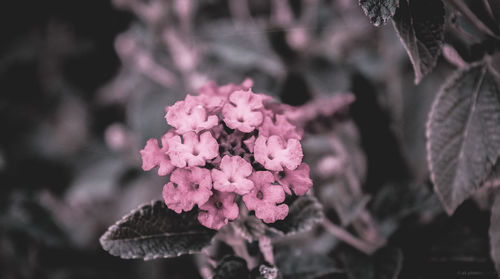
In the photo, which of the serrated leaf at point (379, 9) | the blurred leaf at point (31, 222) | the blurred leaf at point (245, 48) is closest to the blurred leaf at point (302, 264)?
the serrated leaf at point (379, 9)

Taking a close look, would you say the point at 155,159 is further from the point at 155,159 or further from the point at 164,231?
the point at 164,231

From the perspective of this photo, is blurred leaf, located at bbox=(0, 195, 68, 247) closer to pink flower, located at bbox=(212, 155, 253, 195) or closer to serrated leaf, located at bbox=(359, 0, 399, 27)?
pink flower, located at bbox=(212, 155, 253, 195)

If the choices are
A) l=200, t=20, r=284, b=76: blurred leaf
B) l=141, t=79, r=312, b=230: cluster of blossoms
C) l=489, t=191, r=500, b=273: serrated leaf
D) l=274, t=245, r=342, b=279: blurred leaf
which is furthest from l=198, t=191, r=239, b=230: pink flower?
l=200, t=20, r=284, b=76: blurred leaf

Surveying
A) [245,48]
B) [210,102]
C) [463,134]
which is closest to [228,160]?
[210,102]

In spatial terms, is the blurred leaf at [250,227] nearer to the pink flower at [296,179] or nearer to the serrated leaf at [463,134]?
the pink flower at [296,179]

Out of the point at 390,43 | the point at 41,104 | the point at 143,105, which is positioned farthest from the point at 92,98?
the point at 390,43

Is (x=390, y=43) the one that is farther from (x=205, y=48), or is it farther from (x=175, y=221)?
(x=175, y=221)
